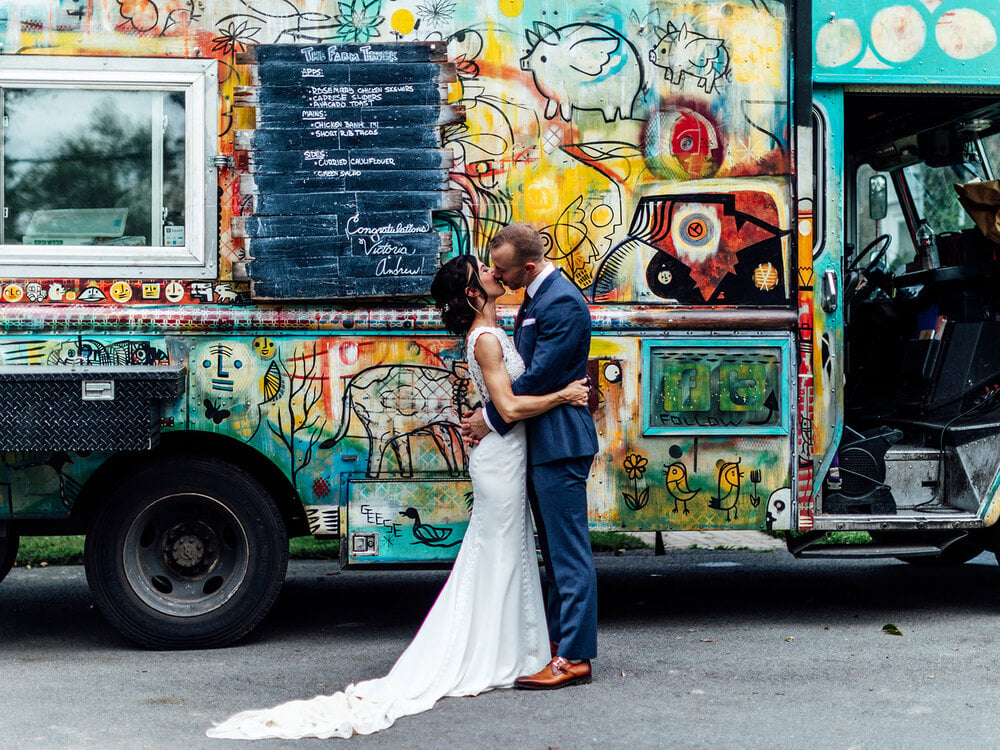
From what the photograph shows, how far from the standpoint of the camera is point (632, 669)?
5.45 metres

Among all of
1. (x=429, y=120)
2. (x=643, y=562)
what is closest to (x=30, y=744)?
(x=429, y=120)

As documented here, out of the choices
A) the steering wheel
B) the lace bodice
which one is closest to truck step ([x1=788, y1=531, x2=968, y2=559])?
the steering wheel

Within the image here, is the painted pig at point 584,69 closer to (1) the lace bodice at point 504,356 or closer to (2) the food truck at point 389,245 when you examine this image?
(2) the food truck at point 389,245

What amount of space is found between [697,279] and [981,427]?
1851mm

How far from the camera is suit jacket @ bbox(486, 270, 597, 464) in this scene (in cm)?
509

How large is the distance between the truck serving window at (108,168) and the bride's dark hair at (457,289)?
1.24 m

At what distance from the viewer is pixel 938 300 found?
22.6ft

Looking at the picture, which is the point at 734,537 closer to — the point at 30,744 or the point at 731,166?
the point at 731,166

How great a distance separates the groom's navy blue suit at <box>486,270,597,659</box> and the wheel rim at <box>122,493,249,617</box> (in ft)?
5.13

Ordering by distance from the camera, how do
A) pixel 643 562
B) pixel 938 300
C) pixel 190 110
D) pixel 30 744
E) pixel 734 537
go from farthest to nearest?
pixel 734 537, pixel 643 562, pixel 938 300, pixel 190 110, pixel 30 744

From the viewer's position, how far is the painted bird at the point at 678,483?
5879 mm

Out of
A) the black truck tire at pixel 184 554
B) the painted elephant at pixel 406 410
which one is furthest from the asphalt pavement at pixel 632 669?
the painted elephant at pixel 406 410

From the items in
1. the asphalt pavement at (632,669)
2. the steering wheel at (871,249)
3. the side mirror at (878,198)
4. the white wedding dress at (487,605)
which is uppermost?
the side mirror at (878,198)

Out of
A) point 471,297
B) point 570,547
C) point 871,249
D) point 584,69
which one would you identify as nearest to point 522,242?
point 471,297
